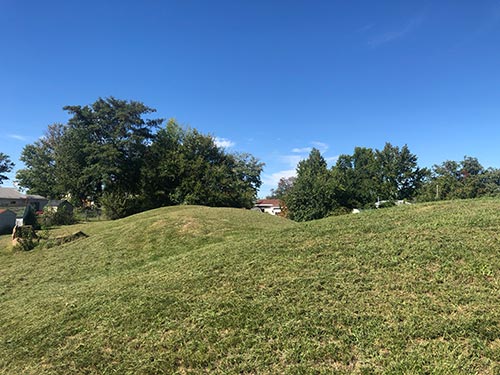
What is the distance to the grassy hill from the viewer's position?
2.55 m

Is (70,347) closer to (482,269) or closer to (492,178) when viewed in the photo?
(482,269)

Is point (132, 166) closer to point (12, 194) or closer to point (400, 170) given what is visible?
point (12, 194)

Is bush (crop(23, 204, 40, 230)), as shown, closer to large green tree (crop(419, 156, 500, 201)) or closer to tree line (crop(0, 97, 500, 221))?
tree line (crop(0, 97, 500, 221))

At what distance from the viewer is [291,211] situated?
3219 centimetres

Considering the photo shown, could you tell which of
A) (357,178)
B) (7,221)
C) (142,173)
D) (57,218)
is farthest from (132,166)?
(357,178)

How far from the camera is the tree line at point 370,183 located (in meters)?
30.8

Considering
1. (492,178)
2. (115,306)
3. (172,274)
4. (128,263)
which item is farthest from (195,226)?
(492,178)

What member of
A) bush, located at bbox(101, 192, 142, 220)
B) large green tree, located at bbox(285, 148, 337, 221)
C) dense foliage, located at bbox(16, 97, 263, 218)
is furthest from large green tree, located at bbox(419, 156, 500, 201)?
bush, located at bbox(101, 192, 142, 220)

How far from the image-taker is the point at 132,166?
30.6 m

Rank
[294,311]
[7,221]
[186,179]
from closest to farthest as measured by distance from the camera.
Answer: [294,311] < [7,221] < [186,179]

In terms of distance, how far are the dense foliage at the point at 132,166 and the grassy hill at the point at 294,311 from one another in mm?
22348

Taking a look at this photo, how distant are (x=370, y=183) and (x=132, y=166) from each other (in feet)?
91.1

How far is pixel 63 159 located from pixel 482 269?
33.1 m

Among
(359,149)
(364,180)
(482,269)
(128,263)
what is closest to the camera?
(482,269)
